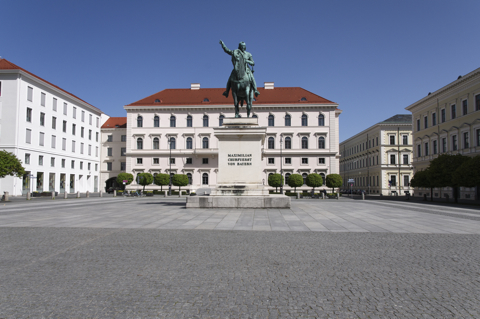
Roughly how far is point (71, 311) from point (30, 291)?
1.12m

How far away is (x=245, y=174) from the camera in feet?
60.2

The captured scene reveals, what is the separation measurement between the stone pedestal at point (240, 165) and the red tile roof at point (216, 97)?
52.5m

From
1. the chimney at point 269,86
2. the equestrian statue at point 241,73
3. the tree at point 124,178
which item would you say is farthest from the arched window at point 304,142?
the equestrian statue at point 241,73

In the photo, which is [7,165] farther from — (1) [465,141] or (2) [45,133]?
(1) [465,141]

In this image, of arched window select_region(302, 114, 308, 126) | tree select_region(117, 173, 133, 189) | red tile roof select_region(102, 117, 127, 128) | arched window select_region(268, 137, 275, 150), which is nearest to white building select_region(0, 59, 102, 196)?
red tile roof select_region(102, 117, 127, 128)

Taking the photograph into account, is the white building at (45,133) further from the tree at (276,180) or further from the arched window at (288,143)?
the arched window at (288,143)

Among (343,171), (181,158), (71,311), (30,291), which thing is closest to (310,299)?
(71,311)

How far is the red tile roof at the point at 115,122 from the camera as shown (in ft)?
262

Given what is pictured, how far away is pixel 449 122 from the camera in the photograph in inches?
1930

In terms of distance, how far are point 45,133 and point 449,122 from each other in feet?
204

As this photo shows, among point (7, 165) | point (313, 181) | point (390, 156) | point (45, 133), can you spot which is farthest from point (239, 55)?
point (390, 156)

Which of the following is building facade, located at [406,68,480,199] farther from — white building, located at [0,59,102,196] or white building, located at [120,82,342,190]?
white building, located at [0,59,102,196]

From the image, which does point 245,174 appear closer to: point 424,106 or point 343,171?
point 424,106

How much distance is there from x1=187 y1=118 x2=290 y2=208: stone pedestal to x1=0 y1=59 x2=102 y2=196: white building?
3426cm
